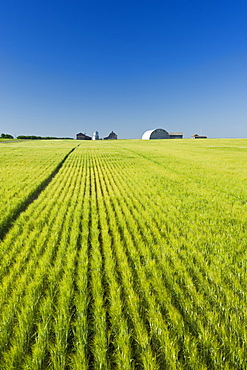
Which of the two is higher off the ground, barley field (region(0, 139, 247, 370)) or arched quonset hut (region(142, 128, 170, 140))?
arched quonset hut (region(142, 128, 170, 140))

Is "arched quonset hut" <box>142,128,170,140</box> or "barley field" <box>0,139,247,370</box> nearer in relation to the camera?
"barley field" <box>0,139,247,370</box>

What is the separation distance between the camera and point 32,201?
829cm

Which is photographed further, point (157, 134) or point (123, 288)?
point (157, 134)

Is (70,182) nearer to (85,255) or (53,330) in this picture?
(85,255)

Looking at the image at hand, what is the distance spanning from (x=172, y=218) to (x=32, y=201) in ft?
20.0

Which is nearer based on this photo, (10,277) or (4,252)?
(10,277)

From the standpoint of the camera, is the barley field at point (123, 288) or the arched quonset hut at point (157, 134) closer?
the barley field at point (123, 288)

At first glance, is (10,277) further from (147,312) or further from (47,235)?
(147,312)

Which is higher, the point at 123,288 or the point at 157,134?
the point at 157,134

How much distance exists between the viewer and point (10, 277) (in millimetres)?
3537

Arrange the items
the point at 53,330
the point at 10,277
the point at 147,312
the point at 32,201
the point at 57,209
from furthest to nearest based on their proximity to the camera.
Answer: the point at 32,201, the point at 57,209, the point at 10,277, the point at 147,312, the point at 53,330

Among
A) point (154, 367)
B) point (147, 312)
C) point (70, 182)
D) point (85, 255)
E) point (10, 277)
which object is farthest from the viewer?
point (70, 182)

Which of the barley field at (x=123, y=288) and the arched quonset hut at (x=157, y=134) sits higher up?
the arched quonset hut at (x=157, y=134)

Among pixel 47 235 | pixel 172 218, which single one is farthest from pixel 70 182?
pixel 172 218
